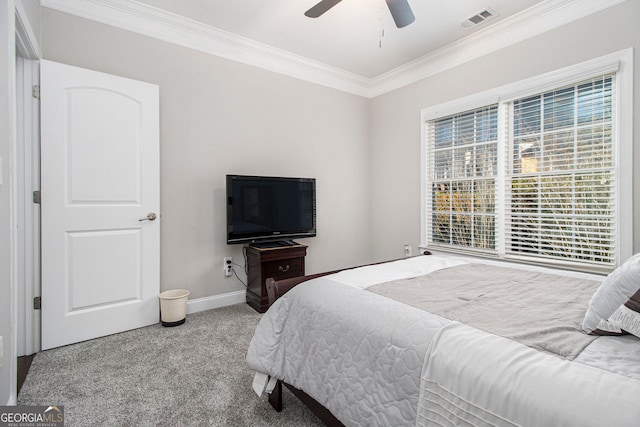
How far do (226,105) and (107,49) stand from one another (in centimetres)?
103

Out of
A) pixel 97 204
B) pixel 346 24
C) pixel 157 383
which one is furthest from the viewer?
pixel 346 24

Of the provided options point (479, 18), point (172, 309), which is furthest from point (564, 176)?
point (172, 309)

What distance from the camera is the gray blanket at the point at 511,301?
3.25ft

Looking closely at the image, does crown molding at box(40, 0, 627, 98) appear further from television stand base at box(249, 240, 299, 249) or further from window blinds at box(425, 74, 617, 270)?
television stand base at box(249, 240, 299, 249)

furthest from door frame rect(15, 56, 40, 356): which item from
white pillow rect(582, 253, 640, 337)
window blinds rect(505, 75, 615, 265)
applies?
window blinds rect(505, 75, 615, 265)

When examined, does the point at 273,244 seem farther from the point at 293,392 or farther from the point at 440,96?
the point at 440,96

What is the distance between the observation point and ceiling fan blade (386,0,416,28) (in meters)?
2.04

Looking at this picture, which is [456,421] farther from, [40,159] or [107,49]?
[107,49]

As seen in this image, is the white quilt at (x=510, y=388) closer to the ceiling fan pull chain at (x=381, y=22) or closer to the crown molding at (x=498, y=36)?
the ceiling fan pull chain at (x=381, y=22)

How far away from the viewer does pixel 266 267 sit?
3.06 m

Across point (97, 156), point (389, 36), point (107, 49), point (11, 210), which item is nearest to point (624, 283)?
point (11, 210)

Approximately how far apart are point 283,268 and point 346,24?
2.41 meters

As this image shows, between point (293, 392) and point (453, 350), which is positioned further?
point (293, 392)

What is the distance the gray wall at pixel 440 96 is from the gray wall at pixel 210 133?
605 millimetres
